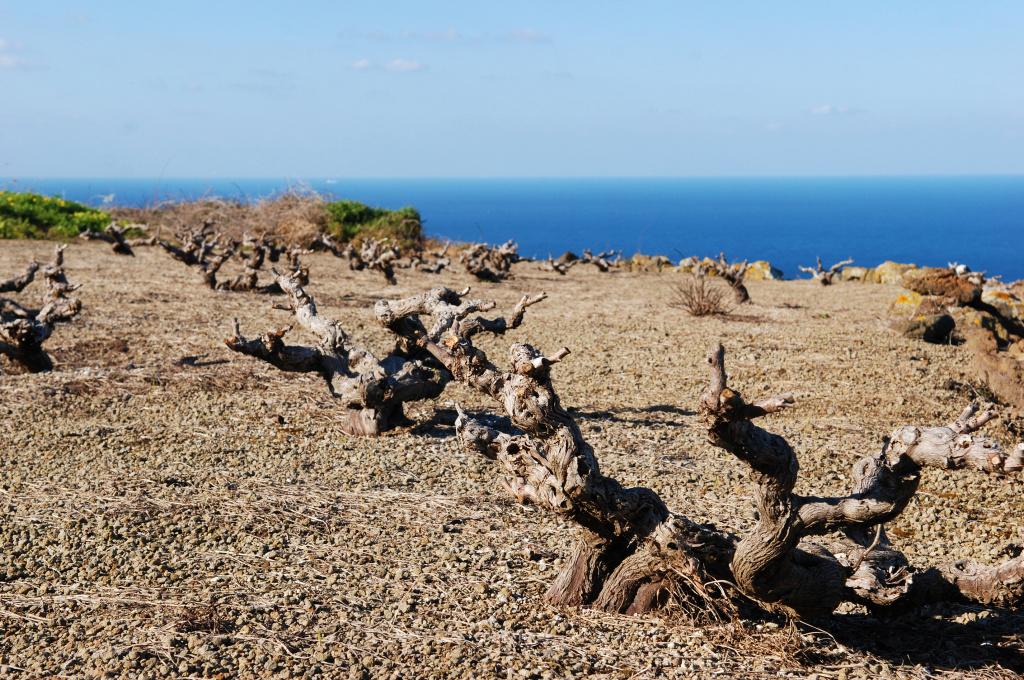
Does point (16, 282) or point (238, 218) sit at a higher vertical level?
point (238, 218)

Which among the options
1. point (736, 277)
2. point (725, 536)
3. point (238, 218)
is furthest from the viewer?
point (238, 218)

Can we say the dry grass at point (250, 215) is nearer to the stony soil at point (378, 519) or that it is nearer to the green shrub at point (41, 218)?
the green shrub at point (41, 218)

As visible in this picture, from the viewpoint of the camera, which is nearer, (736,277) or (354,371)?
(354,371)

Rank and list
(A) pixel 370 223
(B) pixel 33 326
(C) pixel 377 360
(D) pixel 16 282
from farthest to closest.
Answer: (A) pixel 370 223 < (D) pixel 16 282 < (B) pixel 33 326 < (C) pixel 377 360

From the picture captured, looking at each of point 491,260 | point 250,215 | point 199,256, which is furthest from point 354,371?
point 250,215

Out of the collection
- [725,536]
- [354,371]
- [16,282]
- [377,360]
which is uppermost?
[16,282]

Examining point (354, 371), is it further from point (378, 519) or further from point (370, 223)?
point (370, 223)

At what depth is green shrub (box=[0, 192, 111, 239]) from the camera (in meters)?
21.0

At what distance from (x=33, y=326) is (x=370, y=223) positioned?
16763 millimetres

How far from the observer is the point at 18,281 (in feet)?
31.3

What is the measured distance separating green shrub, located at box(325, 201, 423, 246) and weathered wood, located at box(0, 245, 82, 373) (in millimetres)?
14435

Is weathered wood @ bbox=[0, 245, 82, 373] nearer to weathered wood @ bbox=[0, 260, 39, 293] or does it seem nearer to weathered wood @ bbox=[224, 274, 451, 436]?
weathered wood @ bbox=[0, 260, 39, 293]

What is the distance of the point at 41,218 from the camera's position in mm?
21766

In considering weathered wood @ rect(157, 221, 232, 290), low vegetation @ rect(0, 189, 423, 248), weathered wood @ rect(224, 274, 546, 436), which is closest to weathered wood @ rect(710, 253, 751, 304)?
weathered wood @ rect(224, 274, 546, 436)
